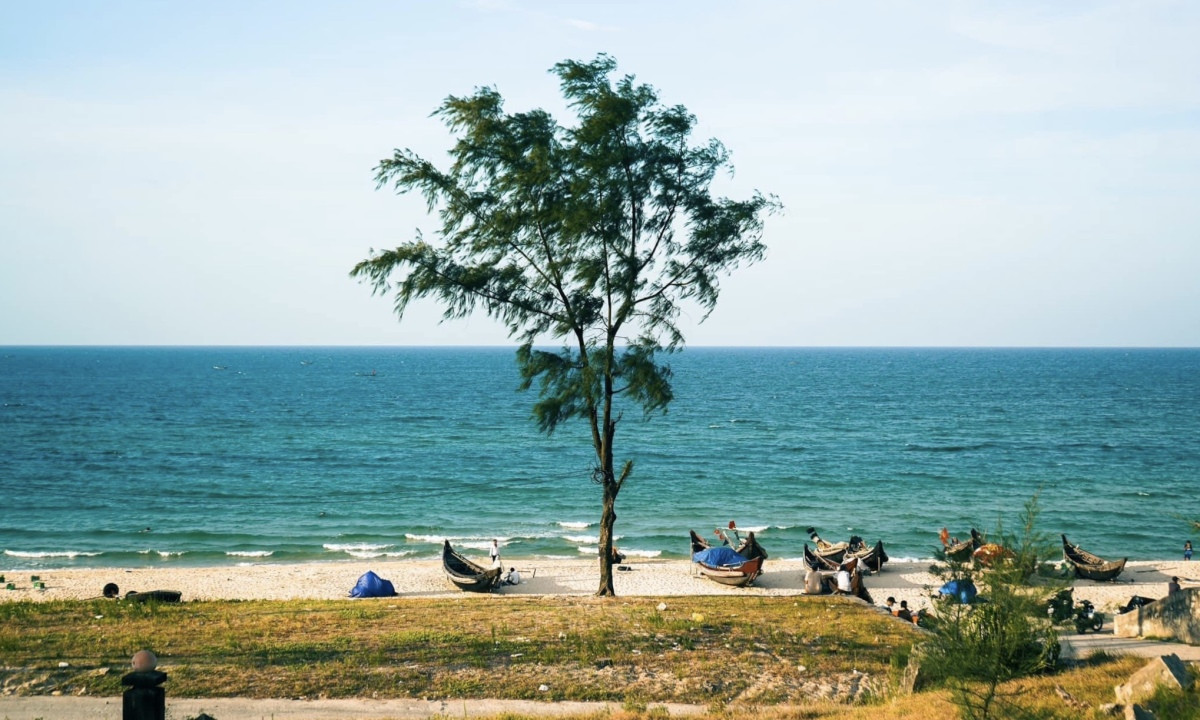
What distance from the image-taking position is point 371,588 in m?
31.6

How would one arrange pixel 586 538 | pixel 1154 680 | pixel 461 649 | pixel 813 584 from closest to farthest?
1. pixel 1154 680
2. pixel 461 649
3. pixel 813 584
4. pixel 586 538

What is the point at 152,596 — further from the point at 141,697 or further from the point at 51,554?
the point at 51,554

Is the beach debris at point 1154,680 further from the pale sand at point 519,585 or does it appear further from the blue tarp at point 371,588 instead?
the blue tarp at point 371,588

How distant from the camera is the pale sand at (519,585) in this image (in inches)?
1294

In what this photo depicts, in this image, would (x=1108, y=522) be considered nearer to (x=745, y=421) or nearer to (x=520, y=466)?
(x=520, y=466)

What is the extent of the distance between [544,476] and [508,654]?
48137mm

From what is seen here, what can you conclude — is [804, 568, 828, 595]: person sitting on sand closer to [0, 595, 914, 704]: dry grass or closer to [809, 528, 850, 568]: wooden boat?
[809, 528, 850, 568]: wooden boat

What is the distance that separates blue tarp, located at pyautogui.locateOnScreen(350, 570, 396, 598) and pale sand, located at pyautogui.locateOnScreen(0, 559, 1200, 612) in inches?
40.9

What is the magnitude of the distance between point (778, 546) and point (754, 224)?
2520cm

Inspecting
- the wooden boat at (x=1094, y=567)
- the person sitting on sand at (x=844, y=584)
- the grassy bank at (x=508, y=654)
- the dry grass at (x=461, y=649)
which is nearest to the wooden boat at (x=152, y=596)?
the grassy bank at (x=508, y=654)

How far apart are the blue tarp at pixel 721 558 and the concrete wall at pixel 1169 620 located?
16.4 m

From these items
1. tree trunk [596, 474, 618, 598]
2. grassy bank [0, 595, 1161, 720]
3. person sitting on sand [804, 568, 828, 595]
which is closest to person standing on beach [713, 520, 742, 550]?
person sitting on sand [804, 568, 828, 595]

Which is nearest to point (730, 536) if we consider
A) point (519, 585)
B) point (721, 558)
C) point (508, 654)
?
point (721, 558)

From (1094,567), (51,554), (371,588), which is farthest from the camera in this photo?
(51,554)
